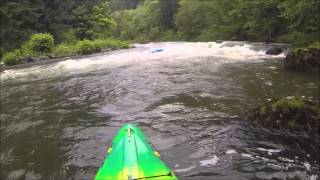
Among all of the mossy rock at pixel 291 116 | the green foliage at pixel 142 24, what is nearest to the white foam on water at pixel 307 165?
the mossy rock at pixel 291 116

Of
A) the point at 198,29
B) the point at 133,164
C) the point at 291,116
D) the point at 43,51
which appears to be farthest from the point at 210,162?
the point at 198,29

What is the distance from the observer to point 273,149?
658 cm

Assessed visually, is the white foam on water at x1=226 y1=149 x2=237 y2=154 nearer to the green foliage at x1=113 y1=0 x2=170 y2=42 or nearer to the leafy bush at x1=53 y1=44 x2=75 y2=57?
the leafy bush at x1=53 y1=44 x2=75 y2=57

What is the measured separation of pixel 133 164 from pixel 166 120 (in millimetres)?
3803

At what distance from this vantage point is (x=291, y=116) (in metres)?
7.32

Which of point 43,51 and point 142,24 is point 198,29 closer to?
point 142,24

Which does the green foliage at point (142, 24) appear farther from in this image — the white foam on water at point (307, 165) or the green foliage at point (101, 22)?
the white foam on water at point (307, 165)

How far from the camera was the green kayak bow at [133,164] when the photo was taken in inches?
185

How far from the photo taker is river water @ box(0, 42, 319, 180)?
20.6ft

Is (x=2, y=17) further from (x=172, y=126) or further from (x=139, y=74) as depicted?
(x=172, y=126)

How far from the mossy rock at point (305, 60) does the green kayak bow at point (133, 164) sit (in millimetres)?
9814

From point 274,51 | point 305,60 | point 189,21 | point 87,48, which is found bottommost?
point 87,48

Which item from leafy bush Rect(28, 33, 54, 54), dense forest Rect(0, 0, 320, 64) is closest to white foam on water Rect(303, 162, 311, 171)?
dense forest Rect(0, 0, 320, 64)

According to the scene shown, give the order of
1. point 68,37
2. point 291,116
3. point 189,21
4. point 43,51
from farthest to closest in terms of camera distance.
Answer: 1. point 189,21
2. point 68,37
3. point 43,51
4. point 291,116
